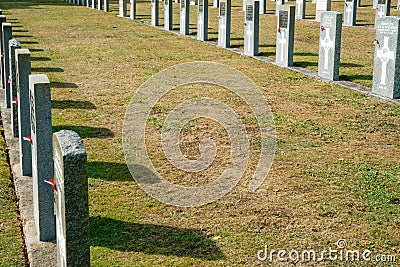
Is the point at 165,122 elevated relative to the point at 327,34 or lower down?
lower down

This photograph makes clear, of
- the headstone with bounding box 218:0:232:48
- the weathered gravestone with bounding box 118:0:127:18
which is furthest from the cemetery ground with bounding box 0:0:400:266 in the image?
the weathered gravestone with bounding box 118:0:127:18

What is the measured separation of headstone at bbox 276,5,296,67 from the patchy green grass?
883cm

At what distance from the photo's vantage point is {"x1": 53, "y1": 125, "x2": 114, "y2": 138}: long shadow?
9.34m

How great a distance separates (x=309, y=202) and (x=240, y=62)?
374 inches

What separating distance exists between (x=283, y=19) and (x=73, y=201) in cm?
1177

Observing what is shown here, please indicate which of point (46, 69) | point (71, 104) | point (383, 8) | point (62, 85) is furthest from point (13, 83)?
point (383, 8)

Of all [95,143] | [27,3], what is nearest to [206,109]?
[95,143]

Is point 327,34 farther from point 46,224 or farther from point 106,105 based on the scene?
point 46,224

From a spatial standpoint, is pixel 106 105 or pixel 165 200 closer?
pixel 165 200

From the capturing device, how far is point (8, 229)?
6.19 metres

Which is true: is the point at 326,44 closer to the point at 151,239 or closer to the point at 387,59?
the point at 387,59

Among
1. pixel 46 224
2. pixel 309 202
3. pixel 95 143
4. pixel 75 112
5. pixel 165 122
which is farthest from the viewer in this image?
pixel 75 112

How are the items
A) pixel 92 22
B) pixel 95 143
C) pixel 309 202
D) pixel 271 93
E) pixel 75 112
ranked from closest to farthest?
pixel 309 202 < pixel 95 143 < pixel 75 112 < pixel 271 93 < pixel 92 22

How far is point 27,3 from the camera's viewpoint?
3791cm
